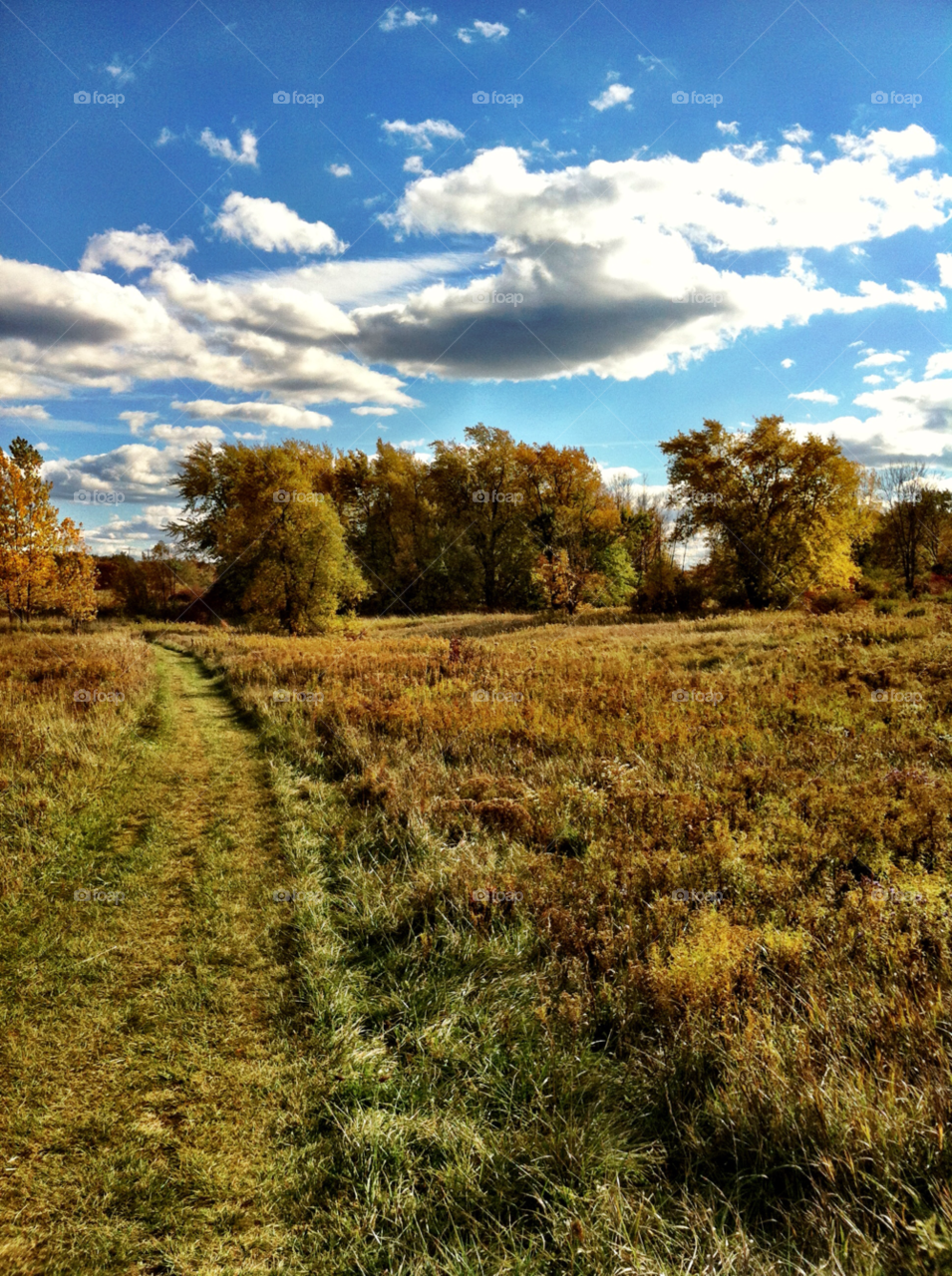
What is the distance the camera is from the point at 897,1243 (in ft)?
8.61

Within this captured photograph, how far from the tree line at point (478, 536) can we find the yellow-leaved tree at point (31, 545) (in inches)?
3.2

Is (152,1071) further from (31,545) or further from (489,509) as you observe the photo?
(489,509)

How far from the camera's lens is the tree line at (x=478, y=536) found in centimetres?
3234

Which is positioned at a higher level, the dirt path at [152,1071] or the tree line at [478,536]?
the tree line at [478,536]

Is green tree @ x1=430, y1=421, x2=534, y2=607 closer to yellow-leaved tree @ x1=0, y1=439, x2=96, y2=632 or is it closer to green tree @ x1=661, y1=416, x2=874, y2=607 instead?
green tree @ x1=661, y1=416, x2=874, y2=607

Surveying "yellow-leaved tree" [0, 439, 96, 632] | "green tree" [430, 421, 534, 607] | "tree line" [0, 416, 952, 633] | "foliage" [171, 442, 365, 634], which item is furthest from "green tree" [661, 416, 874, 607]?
"yellow-leaved tree" [0, 439, 96, 632]

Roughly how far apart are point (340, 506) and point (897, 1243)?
58.9 metres

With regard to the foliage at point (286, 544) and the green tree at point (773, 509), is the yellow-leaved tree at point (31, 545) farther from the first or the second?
the green tree at point (773, 509)

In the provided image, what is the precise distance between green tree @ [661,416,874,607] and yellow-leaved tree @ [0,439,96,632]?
120ft

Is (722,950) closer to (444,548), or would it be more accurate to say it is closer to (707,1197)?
(707,1197)

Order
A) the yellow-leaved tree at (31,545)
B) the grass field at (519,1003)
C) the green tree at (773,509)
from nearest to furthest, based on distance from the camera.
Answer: the grass field at (519,1003) → the yellow-leaved tree at (31,545) → the green tree at (773,509)

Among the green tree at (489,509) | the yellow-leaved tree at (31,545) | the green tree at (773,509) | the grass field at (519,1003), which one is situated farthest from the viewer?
the green tree at (489,509)

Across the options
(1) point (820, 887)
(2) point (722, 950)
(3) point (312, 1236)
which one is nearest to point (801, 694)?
(1) point (820, 887)

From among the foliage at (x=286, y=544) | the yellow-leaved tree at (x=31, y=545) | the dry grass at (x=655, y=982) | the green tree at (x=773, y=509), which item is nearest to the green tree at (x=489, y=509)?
the green tree at (x=773, y=509)
